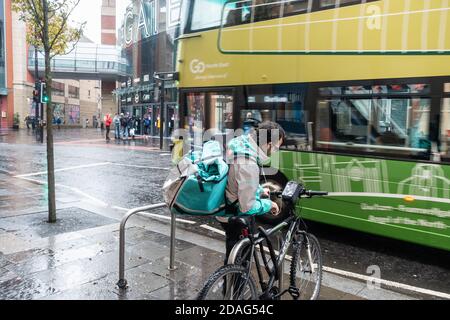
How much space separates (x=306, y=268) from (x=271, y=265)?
55 cm

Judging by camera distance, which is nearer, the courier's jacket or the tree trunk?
the courier's jacket

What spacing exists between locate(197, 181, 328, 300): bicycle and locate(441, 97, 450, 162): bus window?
2.16 meters

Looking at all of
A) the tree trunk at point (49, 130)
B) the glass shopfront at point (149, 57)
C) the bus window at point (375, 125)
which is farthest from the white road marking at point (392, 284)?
the glass shopfront at point (149, 57)

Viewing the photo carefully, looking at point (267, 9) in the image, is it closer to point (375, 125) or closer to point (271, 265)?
point (375, 125)

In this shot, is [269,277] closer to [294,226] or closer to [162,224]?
[294,226]

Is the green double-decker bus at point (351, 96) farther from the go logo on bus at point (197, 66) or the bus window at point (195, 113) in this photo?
the bus window at point (195, 113)

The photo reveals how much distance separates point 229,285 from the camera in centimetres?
284

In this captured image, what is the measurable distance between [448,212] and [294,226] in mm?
2348

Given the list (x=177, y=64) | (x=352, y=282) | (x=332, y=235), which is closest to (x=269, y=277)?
(x=352, y=282)

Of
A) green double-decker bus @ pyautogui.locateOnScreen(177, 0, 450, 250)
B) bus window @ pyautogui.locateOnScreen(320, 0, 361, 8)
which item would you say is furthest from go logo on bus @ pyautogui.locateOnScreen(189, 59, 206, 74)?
bus window @ pyautogui.locateOnScreen(320, 0, 361, 8)

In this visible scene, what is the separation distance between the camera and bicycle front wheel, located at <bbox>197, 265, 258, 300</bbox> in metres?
2.69

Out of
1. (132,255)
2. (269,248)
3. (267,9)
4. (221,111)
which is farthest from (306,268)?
(267,9)

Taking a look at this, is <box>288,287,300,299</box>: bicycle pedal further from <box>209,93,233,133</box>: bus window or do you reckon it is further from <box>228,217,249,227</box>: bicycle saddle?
<box>209,93,233,133</box>: bus window

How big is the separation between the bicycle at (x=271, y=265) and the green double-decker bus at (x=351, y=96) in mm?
1950
